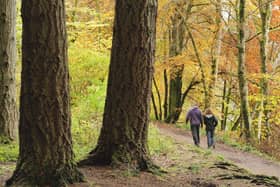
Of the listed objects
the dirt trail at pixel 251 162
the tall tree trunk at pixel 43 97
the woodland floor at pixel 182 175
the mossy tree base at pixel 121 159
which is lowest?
the dirt trail at pixel 251 162

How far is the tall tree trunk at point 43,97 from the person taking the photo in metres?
6.37

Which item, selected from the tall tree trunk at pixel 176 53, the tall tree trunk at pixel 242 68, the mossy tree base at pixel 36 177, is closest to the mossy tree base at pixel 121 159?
the mossy tree base at pixel 36 177

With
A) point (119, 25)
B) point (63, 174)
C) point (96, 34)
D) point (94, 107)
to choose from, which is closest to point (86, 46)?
point (96, 34)

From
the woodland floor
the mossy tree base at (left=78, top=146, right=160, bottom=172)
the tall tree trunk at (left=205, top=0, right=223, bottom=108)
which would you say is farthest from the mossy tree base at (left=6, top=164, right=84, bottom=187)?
the tall tree trunk at (left=205, top=0, right=223, bottom=108)

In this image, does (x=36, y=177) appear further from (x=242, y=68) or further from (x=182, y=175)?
(x=242, y=68)

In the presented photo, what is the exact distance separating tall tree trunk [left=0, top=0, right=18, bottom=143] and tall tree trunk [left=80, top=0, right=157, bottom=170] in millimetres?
4376

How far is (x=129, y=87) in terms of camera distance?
850 centimetres

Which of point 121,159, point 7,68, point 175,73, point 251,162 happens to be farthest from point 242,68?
point 121,159

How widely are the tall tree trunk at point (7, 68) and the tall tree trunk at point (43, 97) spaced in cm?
591

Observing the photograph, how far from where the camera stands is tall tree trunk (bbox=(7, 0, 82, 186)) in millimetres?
6367

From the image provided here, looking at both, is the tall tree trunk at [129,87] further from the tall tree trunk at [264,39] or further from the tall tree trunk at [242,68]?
the tall tree trunk at [264,39]

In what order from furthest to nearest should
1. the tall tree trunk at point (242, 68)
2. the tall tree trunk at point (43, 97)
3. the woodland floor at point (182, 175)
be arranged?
the tall tree trunk at point (242, 68)
the woodland floor at point (182, 175)
the tall tree trunk at point (43, 97)

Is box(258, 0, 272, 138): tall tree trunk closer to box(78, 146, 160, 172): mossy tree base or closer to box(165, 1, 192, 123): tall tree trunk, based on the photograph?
box(165, 1, 192, 123): tall tree trunk

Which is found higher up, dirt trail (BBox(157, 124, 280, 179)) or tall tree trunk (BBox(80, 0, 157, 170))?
tall tree trunk (BBox(80, 0, 157, 170))
